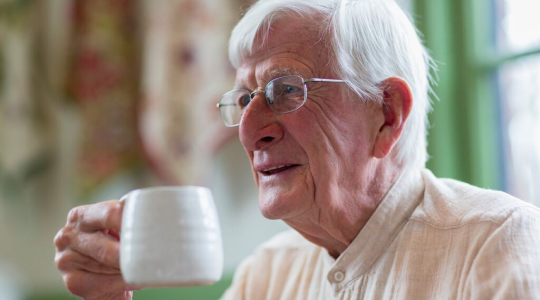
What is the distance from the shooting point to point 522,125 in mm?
2098

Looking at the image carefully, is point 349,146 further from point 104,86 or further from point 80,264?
point 104,86

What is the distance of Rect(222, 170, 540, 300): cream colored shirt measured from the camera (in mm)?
1085

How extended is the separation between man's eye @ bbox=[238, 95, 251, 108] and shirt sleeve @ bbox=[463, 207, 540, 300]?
2.03 ft

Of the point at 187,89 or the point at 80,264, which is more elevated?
the point at 187,89

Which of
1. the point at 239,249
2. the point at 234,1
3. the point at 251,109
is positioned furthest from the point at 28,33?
the point at 251,109

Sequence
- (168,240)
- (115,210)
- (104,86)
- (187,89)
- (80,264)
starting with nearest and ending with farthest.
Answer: (168,240), (115,210), (80,264), (187,89), (104,86)

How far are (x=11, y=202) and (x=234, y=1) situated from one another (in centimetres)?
124

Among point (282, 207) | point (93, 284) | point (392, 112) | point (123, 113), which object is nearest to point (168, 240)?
point (93, 284)

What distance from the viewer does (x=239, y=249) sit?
2525 mm

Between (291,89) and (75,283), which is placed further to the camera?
(291,89)

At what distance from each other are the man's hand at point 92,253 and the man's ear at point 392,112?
1.97 ft

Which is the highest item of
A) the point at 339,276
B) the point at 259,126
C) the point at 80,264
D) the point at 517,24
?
the point at 517,24

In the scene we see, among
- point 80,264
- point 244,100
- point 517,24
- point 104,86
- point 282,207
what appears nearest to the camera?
point 80,264

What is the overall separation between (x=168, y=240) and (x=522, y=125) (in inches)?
61.2
